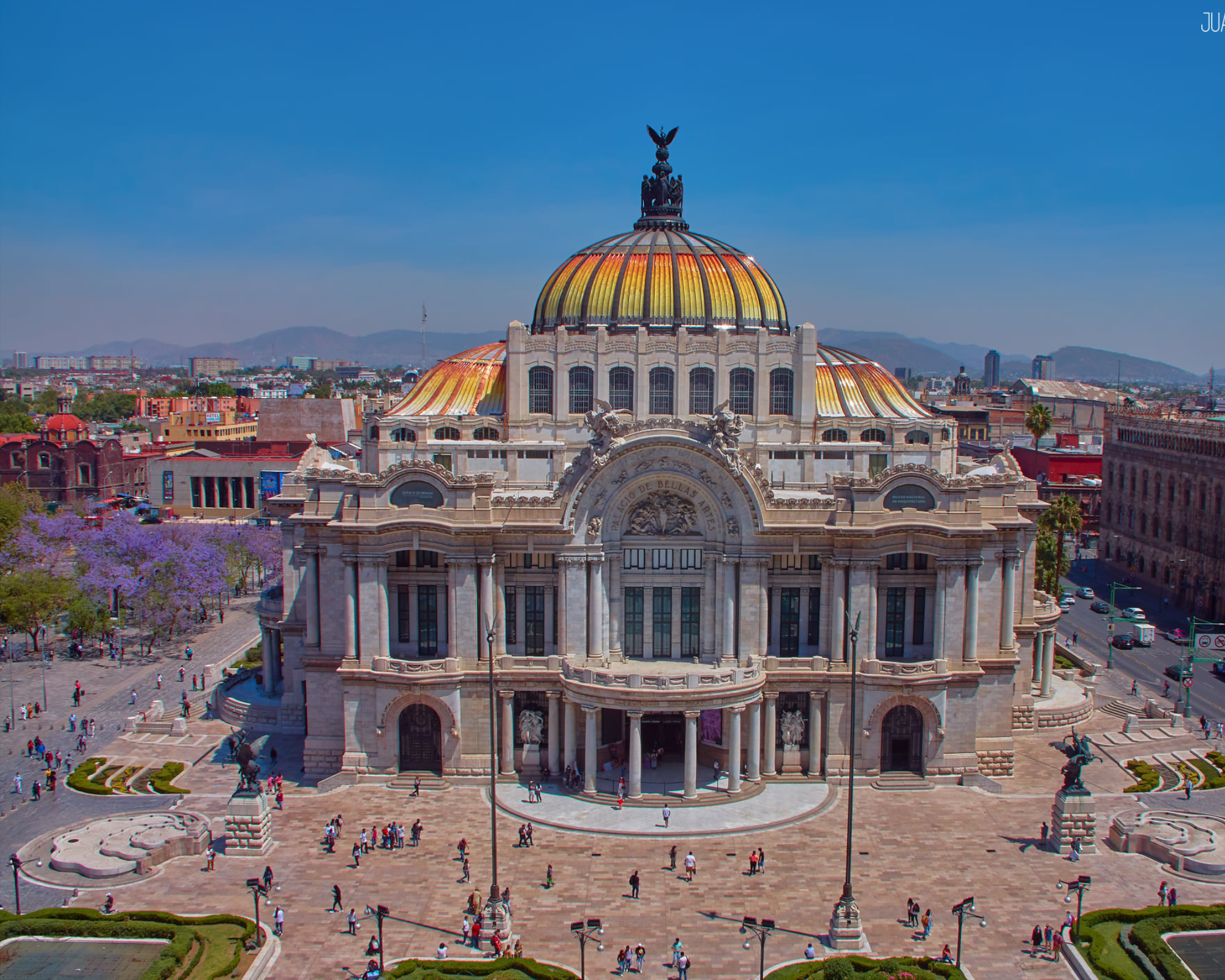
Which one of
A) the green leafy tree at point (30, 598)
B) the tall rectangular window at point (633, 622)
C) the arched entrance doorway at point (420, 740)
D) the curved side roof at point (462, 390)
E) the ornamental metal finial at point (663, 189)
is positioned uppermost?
the ornamental metal finial at point (663, 189)

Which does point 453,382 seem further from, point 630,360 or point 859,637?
point 859,637

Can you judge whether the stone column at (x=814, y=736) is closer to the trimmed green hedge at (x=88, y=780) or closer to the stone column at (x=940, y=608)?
the stone column at (x=940, y=608)

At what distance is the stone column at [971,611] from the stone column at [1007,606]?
2192 millimetres

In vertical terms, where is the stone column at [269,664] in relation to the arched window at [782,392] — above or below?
below

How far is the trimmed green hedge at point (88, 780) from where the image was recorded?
61.2 m

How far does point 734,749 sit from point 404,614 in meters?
19.5

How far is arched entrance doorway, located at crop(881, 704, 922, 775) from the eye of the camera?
62.7 meters

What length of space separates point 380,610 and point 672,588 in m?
16.0

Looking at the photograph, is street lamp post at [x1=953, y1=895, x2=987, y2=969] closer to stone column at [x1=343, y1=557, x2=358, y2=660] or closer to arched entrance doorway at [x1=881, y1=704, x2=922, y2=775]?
arched entrance doorway at [x1=881, y1=704, x2=922, y2=775]

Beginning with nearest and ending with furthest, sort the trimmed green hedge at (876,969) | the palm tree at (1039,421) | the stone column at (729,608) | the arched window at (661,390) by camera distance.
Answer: the trimmed green hedge at (876,969), the stone column at (729,608), the arched window at (661,390), the palm tree at (1039,421)

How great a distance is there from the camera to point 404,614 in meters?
63.7

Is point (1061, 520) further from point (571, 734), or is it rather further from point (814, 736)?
point (571, 734)

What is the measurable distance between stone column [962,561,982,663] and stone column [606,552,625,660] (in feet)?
61.0

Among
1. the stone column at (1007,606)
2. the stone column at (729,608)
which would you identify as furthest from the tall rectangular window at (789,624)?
the stone column at (1007,606)
